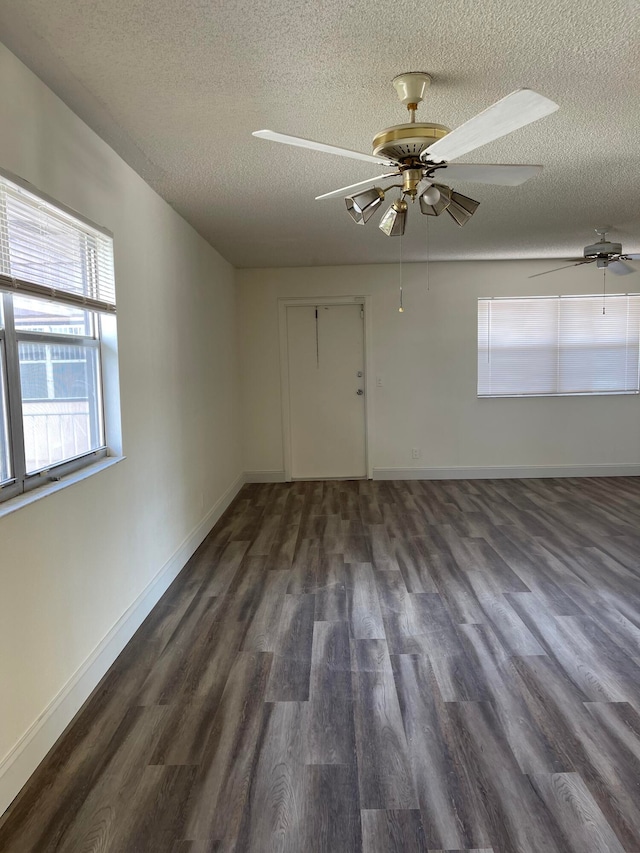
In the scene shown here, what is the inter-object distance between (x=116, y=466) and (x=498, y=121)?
215 centimetres

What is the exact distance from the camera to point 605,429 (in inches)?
251

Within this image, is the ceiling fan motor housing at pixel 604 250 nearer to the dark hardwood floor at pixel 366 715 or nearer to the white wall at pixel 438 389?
the white wall at pixel 438 389

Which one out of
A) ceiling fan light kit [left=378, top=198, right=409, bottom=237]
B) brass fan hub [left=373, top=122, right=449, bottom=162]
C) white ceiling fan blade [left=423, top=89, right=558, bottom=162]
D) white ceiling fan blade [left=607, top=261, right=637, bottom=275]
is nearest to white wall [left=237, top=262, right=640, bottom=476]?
white ceiling fan blade [left=607, top=261, right=637, bottom=275]

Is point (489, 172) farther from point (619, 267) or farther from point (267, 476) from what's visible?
point (267, 476)

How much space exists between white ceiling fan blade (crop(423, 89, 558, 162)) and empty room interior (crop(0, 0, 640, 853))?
1 cm

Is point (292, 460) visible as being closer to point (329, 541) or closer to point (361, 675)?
point (329, 541)

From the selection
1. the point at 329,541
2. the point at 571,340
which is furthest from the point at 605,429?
the point at 329,541

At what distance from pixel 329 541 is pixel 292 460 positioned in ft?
7.22

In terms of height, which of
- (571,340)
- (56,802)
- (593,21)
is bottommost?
(56,802)

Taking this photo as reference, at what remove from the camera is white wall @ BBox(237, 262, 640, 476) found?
6.23 meters

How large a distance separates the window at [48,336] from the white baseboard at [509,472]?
4.20 meters

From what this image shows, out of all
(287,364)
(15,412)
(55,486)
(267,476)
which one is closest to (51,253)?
(15,412)

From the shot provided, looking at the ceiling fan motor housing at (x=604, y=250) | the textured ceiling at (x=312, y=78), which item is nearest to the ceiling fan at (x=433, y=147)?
the textured ceiling at (x=312, y=78)

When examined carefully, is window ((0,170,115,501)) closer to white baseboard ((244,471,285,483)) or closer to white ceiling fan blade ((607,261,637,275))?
white baseboard ((244,471,285,483))
